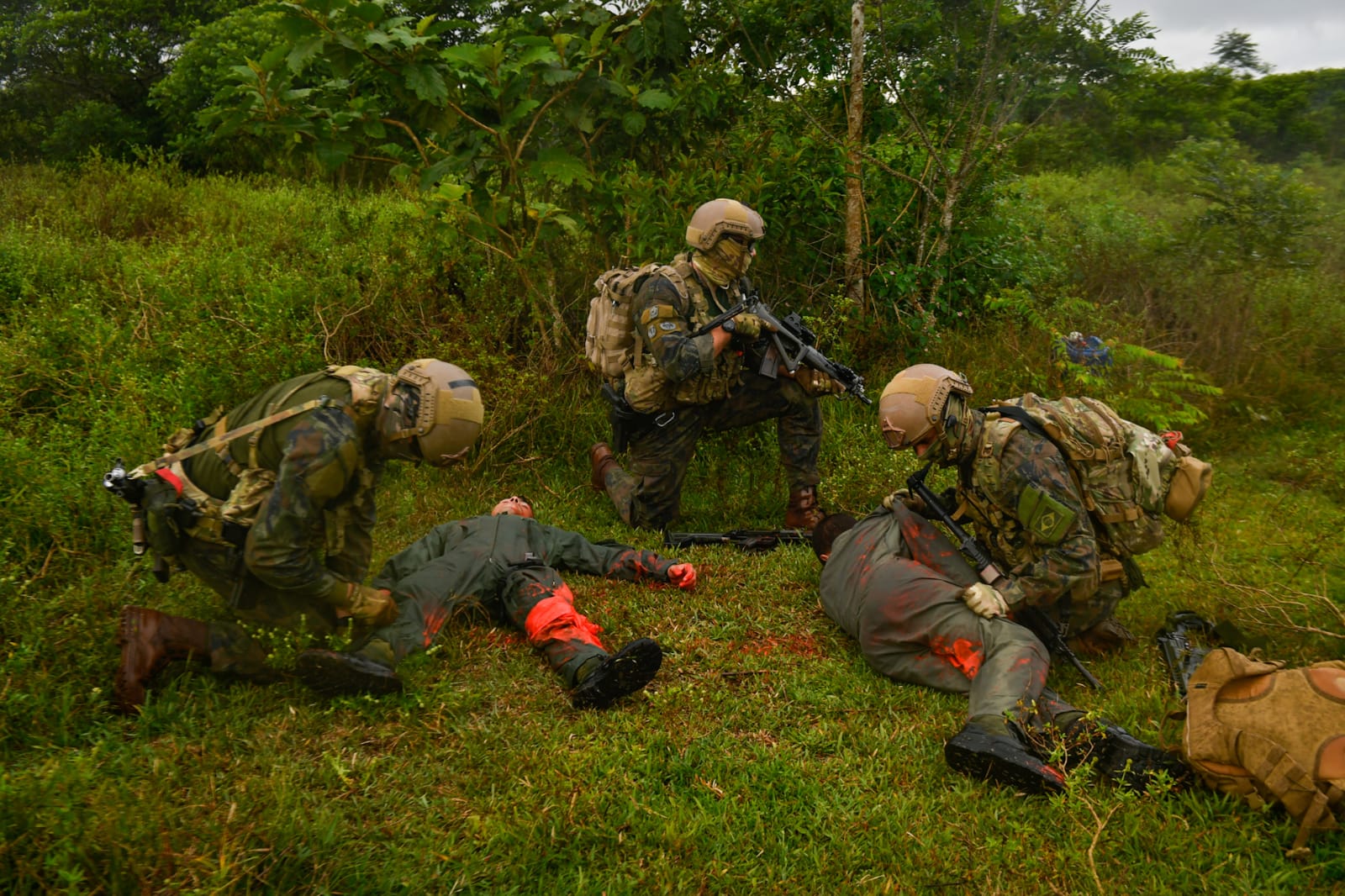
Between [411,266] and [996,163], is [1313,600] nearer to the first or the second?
[996,163]

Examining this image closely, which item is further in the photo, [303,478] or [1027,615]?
[1027,615]

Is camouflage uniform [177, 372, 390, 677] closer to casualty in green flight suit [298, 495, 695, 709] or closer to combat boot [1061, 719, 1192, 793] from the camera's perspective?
casualty in green flight suit [298, 495, 695, 709]

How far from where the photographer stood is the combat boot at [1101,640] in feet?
13.7

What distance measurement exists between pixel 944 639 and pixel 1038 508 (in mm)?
662

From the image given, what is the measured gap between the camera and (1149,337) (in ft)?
25.0

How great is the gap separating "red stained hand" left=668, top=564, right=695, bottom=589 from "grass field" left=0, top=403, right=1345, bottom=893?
17 centimetres

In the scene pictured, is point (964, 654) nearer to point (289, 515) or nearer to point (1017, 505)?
point (1017, 505)

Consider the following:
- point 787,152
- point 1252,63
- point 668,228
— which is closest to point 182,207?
point 668,228

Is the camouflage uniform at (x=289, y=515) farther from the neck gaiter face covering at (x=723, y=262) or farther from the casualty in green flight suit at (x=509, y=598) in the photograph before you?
the neck gaiter face covering at (x=723, y=262)

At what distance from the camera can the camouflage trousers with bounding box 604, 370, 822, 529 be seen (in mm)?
5711

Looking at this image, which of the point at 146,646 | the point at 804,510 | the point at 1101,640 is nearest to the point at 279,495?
the point at 146,646

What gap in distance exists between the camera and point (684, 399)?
221 inches

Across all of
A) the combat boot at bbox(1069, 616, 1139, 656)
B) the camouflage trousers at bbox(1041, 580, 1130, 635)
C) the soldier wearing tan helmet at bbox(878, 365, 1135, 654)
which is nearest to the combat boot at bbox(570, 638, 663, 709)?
the soldier wearing tan helmet at bbox(878, 365, 1135, 654)

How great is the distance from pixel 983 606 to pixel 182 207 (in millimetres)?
8840
